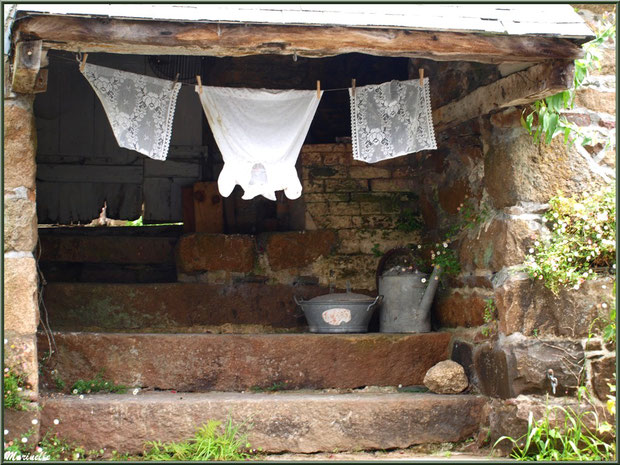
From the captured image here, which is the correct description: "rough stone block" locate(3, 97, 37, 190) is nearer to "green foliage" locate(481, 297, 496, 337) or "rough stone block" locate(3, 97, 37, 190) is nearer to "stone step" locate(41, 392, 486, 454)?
"stone step" locate(41, 392, 486, 454)

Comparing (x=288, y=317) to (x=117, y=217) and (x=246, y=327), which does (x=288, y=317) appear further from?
(x=117, y=217)

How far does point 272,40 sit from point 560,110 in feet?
6.34

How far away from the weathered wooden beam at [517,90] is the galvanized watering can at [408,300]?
45.6 inches

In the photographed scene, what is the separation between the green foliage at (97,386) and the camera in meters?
4.72

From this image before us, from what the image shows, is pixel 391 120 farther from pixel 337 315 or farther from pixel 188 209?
pixel 188 209

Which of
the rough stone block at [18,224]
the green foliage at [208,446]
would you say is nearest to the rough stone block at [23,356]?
the rough stone block at [18,224]

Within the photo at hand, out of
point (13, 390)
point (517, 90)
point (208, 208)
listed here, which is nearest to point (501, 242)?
point (517, 90)

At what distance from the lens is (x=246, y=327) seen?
5871mm

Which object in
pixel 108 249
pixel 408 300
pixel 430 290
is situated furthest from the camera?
pixel 108 249

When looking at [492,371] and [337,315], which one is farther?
[337,315]

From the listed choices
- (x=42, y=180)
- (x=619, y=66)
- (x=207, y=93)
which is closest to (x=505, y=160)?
(x=619, y=66)

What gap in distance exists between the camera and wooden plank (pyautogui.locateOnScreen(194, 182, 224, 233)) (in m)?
6.39

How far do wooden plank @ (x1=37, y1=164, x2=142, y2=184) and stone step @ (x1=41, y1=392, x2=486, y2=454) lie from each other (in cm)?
248

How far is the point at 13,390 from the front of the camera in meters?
4.04
